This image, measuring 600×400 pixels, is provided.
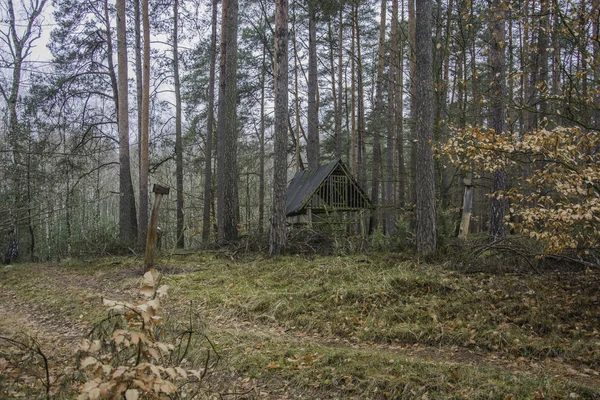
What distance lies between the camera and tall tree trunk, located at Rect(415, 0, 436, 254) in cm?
862

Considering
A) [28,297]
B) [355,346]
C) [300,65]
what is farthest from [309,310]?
[300,65]

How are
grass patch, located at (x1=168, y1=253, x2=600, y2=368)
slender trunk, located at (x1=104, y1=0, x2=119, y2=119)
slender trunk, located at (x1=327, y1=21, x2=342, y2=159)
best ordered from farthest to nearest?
slender trunk, located at (x1=327, y1=21, x2=342, y2=159) → slender trunk, located at (x1=104, y1=0, x2=119, y2=119) → grass patch, located at (x1=168, y1=253, x2=600, y2=368)

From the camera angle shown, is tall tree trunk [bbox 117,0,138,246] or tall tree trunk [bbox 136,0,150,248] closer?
tall tree trunk [bbox 136,0,150,248]

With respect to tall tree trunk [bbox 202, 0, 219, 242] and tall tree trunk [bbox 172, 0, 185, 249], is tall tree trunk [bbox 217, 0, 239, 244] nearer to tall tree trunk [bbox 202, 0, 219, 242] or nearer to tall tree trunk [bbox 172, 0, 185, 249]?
tall tree trunk [bbox 202, 0, 219, 242]

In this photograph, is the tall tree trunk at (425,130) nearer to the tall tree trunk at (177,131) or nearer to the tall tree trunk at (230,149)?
the tall tree trunk at (230,149)

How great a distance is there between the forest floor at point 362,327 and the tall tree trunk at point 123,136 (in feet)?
17.5

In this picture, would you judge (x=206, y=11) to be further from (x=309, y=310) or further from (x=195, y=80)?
(x=309, y=310)

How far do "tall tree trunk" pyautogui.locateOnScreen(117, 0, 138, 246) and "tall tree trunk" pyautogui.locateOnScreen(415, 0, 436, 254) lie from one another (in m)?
9.90

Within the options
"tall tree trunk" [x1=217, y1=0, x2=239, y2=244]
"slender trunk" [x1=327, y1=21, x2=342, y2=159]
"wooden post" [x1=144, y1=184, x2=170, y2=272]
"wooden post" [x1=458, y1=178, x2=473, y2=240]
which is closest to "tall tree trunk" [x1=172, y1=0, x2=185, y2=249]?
"tall tree trunk" [x1=217, y1=0, x2=239, y2=244]

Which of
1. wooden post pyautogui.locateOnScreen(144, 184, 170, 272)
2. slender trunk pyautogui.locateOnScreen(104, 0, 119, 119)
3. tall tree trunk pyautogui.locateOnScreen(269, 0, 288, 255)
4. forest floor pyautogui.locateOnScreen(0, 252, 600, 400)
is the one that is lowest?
forest floor pyautogui.locateOnScreen(0, 252, 600, 400)

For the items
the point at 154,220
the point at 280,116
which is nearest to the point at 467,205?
the point at 280,116

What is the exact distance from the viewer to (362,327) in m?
5.97

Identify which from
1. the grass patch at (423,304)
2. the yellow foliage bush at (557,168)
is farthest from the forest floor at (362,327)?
the yellow foliage bush at (557,168)

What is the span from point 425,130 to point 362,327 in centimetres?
471
